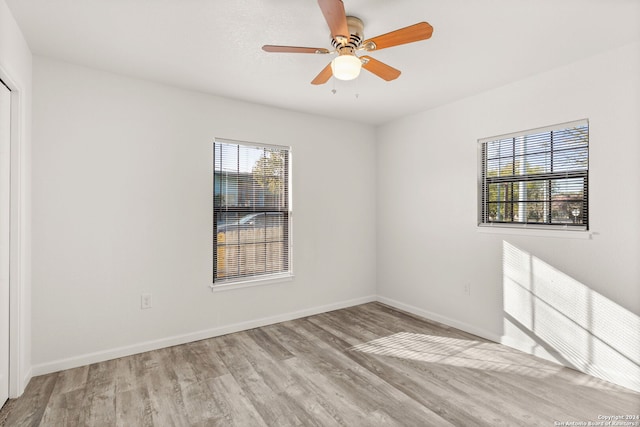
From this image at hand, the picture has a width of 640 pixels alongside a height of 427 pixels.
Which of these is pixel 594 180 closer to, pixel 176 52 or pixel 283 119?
pixel 283 119

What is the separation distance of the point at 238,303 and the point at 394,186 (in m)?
2.47

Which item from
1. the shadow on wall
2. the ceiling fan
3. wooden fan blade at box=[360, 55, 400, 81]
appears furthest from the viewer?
the shadow on wall

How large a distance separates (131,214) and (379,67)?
2451 millimetres

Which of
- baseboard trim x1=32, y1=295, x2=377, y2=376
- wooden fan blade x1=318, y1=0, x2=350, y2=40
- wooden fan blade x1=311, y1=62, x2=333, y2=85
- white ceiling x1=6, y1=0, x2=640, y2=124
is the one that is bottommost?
baseboard trim x1=32, y1=295, x2=377, y2=376

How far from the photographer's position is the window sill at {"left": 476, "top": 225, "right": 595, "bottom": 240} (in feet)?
8.81

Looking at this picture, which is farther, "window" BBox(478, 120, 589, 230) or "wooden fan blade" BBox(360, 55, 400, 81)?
"window" BBox(478, 120, 589, 230)

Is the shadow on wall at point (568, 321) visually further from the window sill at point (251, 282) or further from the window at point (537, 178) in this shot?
the window sill at point (251, 282)

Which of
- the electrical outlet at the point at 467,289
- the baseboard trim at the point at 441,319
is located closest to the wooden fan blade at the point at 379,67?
the electrical outlet at the point at 467,289

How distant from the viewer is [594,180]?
2.60 m

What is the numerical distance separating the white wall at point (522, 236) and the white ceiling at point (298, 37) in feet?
1.10

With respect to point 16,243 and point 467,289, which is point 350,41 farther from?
point 467,289

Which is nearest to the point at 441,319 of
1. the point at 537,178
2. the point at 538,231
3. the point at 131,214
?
the point at 538,231

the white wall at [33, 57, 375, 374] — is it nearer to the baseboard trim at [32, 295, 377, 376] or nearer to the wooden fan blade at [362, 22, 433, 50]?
the baseboard trim at [32, 295, 377, 376]

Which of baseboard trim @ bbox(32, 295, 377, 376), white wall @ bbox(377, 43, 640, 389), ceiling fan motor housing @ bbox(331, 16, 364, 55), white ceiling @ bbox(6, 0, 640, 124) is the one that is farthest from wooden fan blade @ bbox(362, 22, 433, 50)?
baseboard trim @ bbox(32, 295, 377, 376)
